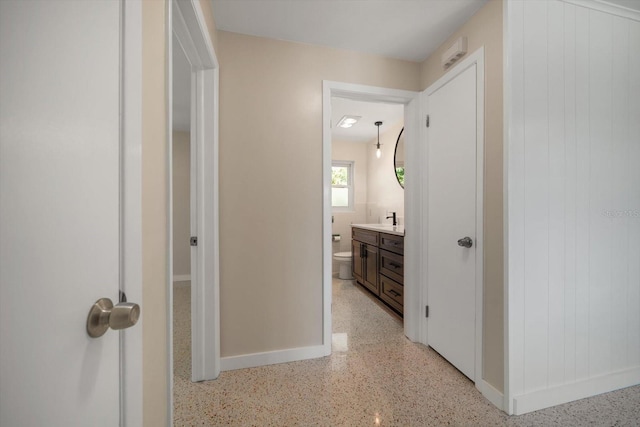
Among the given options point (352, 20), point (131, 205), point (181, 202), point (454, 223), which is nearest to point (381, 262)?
point (454, 223)

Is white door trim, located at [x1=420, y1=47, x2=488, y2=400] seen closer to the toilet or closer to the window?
the toilet

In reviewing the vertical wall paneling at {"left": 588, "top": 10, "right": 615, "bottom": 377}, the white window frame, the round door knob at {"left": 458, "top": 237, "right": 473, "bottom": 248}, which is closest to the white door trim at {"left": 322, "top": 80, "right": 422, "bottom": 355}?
the round door knob at {"left": 458, "top": 237, "right": 473, "bottom": 248}

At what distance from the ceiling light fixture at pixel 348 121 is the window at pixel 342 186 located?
0.95 meters

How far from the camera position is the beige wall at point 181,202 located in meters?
4.18

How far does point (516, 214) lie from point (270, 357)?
1.89m

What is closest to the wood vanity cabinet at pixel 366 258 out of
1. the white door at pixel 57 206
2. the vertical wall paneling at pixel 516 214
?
the vertical wall paneling at pixel 516 214

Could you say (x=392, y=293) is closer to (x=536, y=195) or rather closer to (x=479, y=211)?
(x=479, y=211)

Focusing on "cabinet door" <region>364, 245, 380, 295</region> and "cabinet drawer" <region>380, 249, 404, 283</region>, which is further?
"cabinet door" <region>364, 245, 380, 295</region>

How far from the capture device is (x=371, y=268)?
3.36 m

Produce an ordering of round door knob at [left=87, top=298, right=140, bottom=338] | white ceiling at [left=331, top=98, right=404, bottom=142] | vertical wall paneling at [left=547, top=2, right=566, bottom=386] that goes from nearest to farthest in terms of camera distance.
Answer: round door knob at [left=87, top=298, right=140, bottom=338]
vertical wall paneling at [left=547, top=2, right=566, bottom=386]
white ceiling at [left=331, top=98, right=404, bottom=142]

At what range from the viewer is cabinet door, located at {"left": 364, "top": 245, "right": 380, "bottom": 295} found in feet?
10.5

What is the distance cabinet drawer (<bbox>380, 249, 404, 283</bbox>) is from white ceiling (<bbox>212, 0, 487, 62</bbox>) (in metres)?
1.91

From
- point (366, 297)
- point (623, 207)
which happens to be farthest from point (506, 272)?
point (366, 297)

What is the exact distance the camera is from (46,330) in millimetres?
385
